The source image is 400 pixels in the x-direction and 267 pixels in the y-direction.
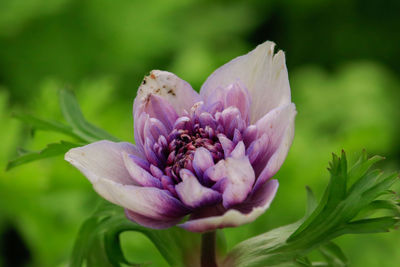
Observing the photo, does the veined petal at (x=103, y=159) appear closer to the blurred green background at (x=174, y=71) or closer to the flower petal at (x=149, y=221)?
the flower petal at (x=149, y=221)

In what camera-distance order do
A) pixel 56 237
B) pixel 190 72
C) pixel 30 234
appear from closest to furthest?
pixel 56 237 → pixel 30 234 → pixel 190 72

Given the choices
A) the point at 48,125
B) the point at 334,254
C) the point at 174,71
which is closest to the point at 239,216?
the point at 334,254

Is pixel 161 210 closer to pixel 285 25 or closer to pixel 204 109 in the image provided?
pixel 204 109

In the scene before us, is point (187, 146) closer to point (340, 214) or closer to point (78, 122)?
point (340, 214)

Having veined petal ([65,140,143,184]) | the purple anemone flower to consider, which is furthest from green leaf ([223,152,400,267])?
veined petal ([65,140,143,184])

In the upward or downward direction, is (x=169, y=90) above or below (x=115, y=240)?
above

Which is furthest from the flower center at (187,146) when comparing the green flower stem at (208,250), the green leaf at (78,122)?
the green leaf at (78,122)

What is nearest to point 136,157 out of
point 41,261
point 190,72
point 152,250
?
point 152,250

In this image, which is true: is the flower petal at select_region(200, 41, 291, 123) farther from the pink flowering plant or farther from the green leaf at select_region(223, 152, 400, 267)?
the green leaf at select_region(223, 152, 400, 267)
